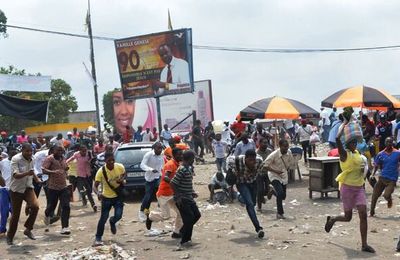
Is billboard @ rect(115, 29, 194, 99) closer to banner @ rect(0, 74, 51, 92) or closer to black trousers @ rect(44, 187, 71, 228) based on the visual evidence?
banner @ rect(0, 74, 51, 92)

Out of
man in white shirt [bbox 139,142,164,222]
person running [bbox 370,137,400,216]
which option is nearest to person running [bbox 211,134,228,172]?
man in white shirt [bbox 139,142,164,222]

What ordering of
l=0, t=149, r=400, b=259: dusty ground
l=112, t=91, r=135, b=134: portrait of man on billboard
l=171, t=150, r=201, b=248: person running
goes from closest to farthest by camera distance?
l=0, t=149, r=400, b=259: dusty ground < l=171, t=150, r=201, b=248: person running < l=112, t=91, r=135, b=134: portrait of man on billboard

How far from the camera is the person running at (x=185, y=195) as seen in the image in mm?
8797

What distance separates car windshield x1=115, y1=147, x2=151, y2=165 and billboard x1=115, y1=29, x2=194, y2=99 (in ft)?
38.3

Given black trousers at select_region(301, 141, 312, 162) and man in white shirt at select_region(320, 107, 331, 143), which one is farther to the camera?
man in white shirt at select_region(320, 107, 331, 143)

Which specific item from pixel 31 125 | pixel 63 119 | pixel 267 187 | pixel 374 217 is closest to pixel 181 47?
pixel 267 187

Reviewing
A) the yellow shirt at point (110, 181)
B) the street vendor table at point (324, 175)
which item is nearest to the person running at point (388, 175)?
the street vendor table at point (324, 175)

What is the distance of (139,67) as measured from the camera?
27609mm

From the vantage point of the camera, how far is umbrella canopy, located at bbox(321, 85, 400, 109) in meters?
16.4

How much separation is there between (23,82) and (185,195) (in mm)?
20569

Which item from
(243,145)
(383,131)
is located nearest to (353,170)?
(243,145)

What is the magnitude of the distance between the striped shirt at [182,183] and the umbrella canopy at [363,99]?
28.5ft

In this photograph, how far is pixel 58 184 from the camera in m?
10.7

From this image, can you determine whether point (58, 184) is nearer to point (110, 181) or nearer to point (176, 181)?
point (110, 181)
